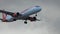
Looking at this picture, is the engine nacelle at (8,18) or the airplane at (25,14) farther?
the engine nacelle at (8,18)

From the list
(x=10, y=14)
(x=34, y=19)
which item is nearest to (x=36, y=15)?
(x=34, y=19)

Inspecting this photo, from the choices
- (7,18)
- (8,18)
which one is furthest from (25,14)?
(7,18)

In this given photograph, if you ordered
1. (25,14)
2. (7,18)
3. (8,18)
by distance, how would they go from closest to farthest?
(25,14), (8,18), (7,18)

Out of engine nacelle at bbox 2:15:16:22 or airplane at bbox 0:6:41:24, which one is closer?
airplane at bbox 0:6:41:24

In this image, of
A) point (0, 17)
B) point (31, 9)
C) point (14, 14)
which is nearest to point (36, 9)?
point (31, 9)

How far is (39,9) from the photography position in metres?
14.0

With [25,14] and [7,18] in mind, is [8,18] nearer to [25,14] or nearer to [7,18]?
[7,18]

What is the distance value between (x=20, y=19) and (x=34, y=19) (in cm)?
83

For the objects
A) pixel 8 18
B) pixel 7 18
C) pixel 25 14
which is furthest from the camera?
pixel 7 18

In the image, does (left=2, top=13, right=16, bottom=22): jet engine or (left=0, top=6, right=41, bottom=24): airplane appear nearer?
(left=0, top=6, right=41, bottom=24): airplane

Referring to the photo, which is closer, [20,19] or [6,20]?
[20,19]

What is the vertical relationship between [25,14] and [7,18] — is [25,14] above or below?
above

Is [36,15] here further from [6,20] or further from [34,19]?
[6,20]

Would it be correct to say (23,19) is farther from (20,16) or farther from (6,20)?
(6,20)
